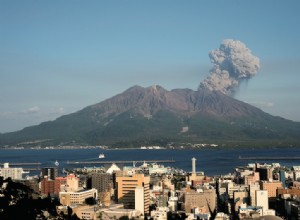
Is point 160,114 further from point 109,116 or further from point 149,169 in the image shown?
point 149,169

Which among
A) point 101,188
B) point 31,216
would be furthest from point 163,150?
point 31,216

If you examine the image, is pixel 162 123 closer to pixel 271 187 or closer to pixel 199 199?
pixel 271 187

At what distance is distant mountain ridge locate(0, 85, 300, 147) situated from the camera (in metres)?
67.5

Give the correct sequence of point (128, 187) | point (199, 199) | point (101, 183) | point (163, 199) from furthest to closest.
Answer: point (101, 183)
point (128, 187)
point (163, 199)
point (199, 199)

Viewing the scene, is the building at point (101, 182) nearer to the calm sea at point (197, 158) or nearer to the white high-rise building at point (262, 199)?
the white high-rise building at point (262, 199)

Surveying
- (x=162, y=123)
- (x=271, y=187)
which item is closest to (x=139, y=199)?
(x=271, y=187)

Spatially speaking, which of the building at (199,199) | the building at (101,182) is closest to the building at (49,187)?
the building at (101,182)

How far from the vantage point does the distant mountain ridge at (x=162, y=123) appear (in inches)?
2657

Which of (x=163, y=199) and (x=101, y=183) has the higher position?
(x=101, y=183)

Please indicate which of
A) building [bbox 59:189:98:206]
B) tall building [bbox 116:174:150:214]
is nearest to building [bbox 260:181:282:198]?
tall building [bbox 116:174:150:214]

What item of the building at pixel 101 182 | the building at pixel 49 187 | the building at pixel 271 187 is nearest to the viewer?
the building at pixel 271 187

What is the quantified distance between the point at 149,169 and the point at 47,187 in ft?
36.0

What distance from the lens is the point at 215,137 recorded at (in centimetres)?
6544

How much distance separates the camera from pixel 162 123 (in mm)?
76875
